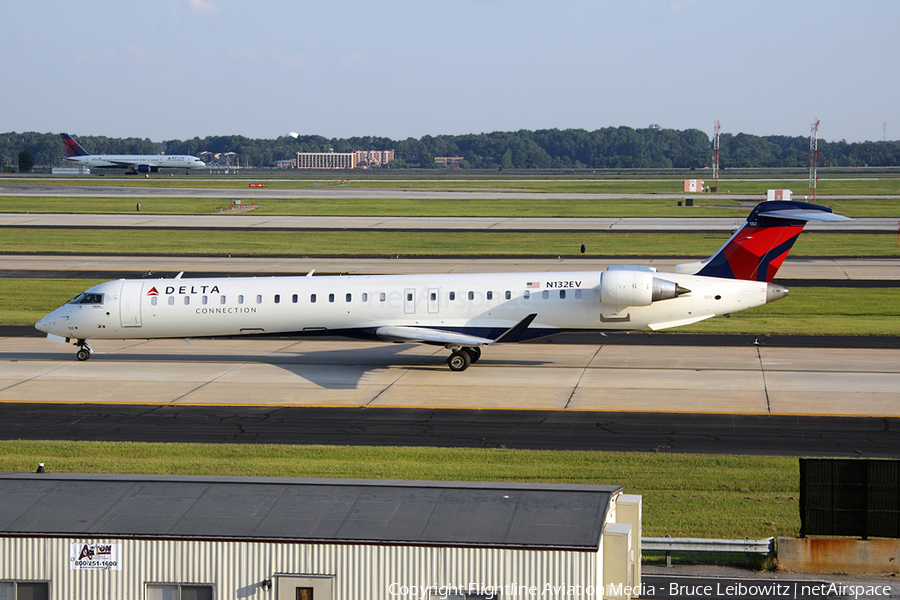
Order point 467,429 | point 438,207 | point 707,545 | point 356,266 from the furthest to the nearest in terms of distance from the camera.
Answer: point 438,207
point 356,266
point 467,429
point 707,545

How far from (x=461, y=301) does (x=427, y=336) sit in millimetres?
1651

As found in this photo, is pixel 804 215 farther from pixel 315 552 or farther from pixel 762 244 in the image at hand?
pixel 315 552

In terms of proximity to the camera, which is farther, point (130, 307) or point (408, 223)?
point (408, 223)

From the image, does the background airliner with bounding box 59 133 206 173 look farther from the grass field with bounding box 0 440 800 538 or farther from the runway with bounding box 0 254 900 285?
the grass field with bounding box 0 440 800 538

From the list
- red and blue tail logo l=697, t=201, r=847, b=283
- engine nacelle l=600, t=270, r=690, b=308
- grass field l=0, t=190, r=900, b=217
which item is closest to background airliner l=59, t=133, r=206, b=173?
grass field l=0, t=190, r=900, b=217

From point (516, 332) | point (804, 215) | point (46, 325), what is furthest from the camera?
point (46, 325)

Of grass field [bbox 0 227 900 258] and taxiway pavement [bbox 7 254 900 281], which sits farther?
grass field [bbox 0 227 900 258]

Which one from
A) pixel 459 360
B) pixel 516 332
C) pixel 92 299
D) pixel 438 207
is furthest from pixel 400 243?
pixel 516 332

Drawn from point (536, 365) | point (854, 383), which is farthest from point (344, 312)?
point (854, 383)

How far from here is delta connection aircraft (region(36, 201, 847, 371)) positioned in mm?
29547

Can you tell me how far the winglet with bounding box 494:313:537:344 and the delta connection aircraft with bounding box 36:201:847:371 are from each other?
0.04 m

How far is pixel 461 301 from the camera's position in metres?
30.4

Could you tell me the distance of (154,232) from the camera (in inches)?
2889

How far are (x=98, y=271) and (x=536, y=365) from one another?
31.6 meters
